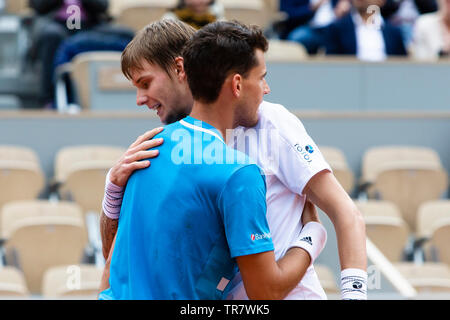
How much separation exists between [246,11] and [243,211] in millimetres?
5973

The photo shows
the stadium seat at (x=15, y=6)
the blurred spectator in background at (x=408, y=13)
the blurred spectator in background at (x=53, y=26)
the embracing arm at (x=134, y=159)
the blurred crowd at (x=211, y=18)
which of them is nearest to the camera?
the embracing arm at (x=134, y=159)

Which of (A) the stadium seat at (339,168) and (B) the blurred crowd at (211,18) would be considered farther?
(B) the blurred crowd at (211,18)

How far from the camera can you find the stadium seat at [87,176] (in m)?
4.77

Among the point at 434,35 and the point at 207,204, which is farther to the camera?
the point at 434,35

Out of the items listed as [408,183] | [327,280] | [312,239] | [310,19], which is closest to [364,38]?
[310,19]

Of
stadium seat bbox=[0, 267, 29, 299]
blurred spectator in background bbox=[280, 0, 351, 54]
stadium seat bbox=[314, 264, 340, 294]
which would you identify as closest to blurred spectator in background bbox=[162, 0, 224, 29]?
blurred spectator in background bbox=[280, 0, 351, 54]

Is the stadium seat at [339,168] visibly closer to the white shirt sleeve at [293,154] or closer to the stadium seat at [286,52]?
the stadium seat at [286,52]

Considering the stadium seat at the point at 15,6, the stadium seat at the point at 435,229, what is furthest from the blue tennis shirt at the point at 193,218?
the stadium seat at the point at 15,6

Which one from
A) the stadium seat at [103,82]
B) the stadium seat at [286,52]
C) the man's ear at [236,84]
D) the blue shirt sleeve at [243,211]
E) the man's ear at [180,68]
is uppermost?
the stadium seat at [286,52]

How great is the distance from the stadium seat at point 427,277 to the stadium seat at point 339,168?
1.08 meters

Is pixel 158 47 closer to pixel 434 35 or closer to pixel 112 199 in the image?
pixel 112 199

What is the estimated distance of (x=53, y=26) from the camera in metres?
6.36

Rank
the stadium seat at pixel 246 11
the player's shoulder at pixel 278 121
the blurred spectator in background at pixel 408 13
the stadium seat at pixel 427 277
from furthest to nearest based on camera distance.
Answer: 1. the blurred spectator in background at pixel 408 13
2. the stadium seat at pixel 246 11
3. the stadium seat at pixel 427 277
4. the player's shoulder at pixel 278 121

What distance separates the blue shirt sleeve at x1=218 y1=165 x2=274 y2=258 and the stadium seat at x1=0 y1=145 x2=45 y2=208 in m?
3.63
